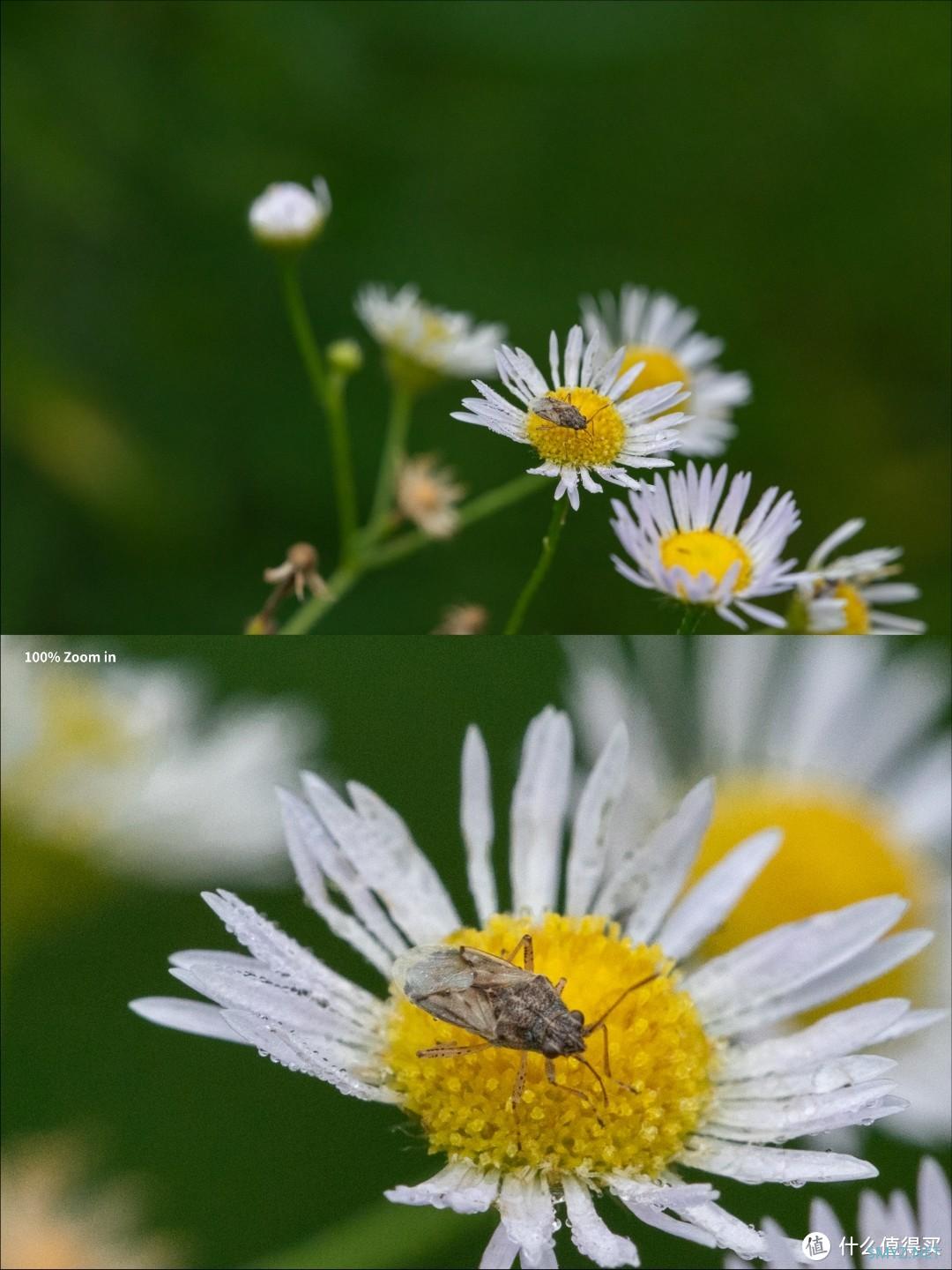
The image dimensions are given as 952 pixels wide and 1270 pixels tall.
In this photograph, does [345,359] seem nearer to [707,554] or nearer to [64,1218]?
[707,554]

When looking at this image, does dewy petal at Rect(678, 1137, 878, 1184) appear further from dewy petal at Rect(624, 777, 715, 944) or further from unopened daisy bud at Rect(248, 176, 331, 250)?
unopened daisy bud at Rect(248, 176, 331, 250)

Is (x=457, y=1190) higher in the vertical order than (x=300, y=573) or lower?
lower

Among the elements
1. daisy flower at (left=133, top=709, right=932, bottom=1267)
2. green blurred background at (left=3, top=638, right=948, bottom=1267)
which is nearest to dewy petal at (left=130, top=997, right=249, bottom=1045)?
daisy flower at (left=133, top=709, right=932, bottom=1267)

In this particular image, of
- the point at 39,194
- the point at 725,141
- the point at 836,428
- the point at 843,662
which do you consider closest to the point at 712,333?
the point at 836,428

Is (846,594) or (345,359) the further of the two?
(345,359)

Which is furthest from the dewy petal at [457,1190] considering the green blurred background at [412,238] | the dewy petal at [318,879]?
the green blurred background at [412,238]

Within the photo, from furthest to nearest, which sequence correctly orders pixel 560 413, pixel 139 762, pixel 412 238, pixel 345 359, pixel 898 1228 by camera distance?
pixel 412 238 < pixel 139 762 < pixel 345 359 < pixel 898 1228 < pixel 560 413

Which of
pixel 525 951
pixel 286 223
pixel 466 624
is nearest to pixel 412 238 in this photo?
pixel 286 223

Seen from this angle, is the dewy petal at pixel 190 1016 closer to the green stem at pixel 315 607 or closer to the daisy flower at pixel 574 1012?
the daisy flower at pixel 574 1012
